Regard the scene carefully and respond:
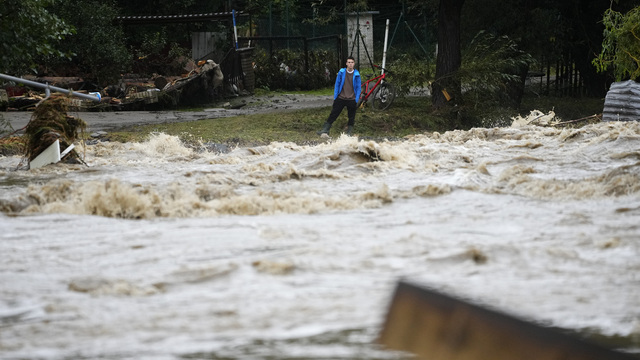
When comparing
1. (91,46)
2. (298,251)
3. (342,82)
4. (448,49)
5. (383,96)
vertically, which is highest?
(91,46)

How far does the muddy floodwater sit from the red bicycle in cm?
822

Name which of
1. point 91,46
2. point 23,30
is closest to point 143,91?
point 91,46

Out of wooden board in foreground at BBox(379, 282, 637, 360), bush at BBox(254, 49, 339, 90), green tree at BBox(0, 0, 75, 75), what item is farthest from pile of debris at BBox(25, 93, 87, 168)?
bush at BBox(254, 49, 339, 90)

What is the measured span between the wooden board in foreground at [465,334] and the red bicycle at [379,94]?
14.1 meters

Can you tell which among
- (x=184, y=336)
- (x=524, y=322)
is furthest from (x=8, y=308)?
(x=524, y=322)

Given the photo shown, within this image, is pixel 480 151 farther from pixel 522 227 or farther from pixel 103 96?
pixel 103 96

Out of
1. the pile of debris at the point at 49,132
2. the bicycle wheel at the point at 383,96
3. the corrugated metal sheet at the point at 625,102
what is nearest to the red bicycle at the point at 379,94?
the bicycle wheel at the point at 383,96

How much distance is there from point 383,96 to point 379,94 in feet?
0.44

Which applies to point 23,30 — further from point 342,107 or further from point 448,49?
point 448,49

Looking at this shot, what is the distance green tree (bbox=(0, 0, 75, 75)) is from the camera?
11.5 m

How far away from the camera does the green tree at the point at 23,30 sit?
1153 centimetres

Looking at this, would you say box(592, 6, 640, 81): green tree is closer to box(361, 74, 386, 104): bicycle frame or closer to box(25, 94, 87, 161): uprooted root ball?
box(361, 74, 386, 104): bicycle frame

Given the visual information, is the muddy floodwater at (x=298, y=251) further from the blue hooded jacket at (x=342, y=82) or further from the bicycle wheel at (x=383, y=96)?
the bicycle wheel at (x=383, y=96)

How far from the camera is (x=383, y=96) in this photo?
57.0ft
